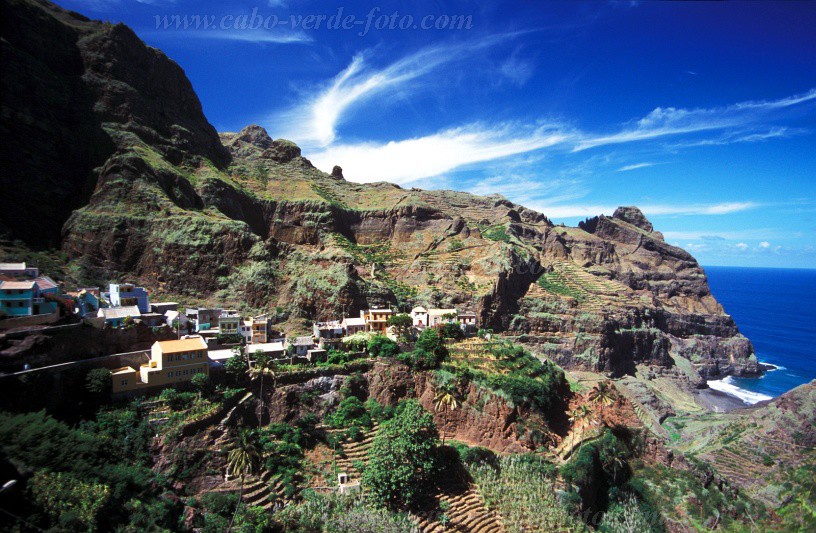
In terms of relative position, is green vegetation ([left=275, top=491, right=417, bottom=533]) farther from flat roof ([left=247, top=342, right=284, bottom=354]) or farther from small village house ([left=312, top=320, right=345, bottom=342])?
small village house ([left=312, top=320, right=345, bottom=342])

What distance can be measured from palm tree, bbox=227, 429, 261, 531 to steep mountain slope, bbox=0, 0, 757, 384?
81.5 feet

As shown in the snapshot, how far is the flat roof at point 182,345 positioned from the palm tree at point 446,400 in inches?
892

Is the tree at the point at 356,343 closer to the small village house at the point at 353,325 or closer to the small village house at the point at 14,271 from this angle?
the small village house at the point at 353,325

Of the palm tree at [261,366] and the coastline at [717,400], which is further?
the coastline at [717,400]

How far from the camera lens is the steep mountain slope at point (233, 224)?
5612 centimetres

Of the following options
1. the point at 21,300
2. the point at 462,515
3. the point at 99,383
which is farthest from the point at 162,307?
the point at 462,515

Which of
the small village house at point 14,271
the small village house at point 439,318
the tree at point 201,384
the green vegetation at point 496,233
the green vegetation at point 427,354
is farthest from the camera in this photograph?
the green vegetation at point 496,233

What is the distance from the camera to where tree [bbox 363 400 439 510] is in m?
33.0

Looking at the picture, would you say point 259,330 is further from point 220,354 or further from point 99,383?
point 99,383

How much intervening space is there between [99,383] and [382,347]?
25.7 meters

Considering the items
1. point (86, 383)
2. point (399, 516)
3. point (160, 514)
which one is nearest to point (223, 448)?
point (160, 514)

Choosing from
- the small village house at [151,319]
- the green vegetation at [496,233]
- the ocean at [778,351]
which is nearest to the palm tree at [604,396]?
the small village house at [151,319]

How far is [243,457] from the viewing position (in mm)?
31875

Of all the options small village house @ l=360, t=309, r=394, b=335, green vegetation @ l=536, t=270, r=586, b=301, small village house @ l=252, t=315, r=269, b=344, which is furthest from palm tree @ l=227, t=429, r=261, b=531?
green vegetation @ l=536, t=270, r=586, b=301
